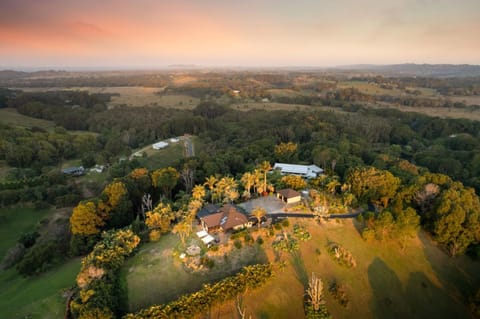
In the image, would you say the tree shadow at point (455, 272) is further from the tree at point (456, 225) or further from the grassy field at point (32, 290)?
the grassy field at point (32, 290)

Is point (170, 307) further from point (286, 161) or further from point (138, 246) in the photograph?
point (286, 161)

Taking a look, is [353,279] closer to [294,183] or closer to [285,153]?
[294,183]

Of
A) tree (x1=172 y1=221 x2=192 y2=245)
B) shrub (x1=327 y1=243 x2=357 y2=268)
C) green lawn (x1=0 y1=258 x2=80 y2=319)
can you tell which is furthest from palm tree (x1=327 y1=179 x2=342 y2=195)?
green lawn (x1=0 y1=258 x2=80 y2=319)

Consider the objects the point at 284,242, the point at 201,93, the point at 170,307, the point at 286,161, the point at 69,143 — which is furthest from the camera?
the point at 201,93

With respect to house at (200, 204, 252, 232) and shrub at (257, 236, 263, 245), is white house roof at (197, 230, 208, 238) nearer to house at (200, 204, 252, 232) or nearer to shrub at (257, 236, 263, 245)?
house at (200, 204, 252, 232)

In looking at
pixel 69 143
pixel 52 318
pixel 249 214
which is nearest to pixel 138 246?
pixel 52 318

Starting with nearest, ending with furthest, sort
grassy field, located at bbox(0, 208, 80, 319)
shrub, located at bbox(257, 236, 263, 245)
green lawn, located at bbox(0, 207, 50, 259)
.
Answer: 1. grassy field, located at bbox(0, 208, 80, 319)
2. shrub, located at bbox(257, 236, 263, 245)
3. green lawn, located at bbox(0, 207, 50, 259)
